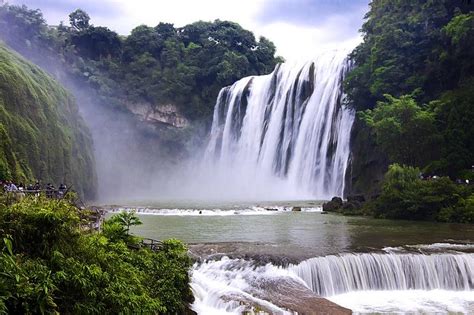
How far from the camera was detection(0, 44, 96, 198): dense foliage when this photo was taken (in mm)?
27438

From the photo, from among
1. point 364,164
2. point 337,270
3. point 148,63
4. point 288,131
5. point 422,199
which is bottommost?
point 337,270

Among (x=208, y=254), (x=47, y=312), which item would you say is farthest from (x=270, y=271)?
(x=47, y=312)

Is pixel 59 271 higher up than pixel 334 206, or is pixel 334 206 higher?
pixel 334 206

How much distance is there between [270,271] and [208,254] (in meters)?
2.25

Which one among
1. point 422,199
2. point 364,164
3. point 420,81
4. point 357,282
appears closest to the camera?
point 357,282

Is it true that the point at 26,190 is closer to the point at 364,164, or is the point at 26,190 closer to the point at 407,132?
the point at 407,132

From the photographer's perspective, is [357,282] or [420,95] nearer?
[357,282]

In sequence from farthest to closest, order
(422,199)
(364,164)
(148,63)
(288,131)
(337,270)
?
1. (148,63)
2. (288,131)
3. (364,164)
4. (422,199)
5. (337,270)

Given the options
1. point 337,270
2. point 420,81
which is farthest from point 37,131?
point 420,81

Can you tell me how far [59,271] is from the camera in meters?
8.36

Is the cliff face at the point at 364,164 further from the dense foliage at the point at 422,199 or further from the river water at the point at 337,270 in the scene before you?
the river water at the point at 337,270

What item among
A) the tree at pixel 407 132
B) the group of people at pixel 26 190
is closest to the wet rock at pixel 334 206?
the tree at pixel 407 132

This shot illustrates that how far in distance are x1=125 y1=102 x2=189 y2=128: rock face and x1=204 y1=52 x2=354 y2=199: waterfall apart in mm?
6776

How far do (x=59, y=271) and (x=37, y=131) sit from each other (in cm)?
2656
